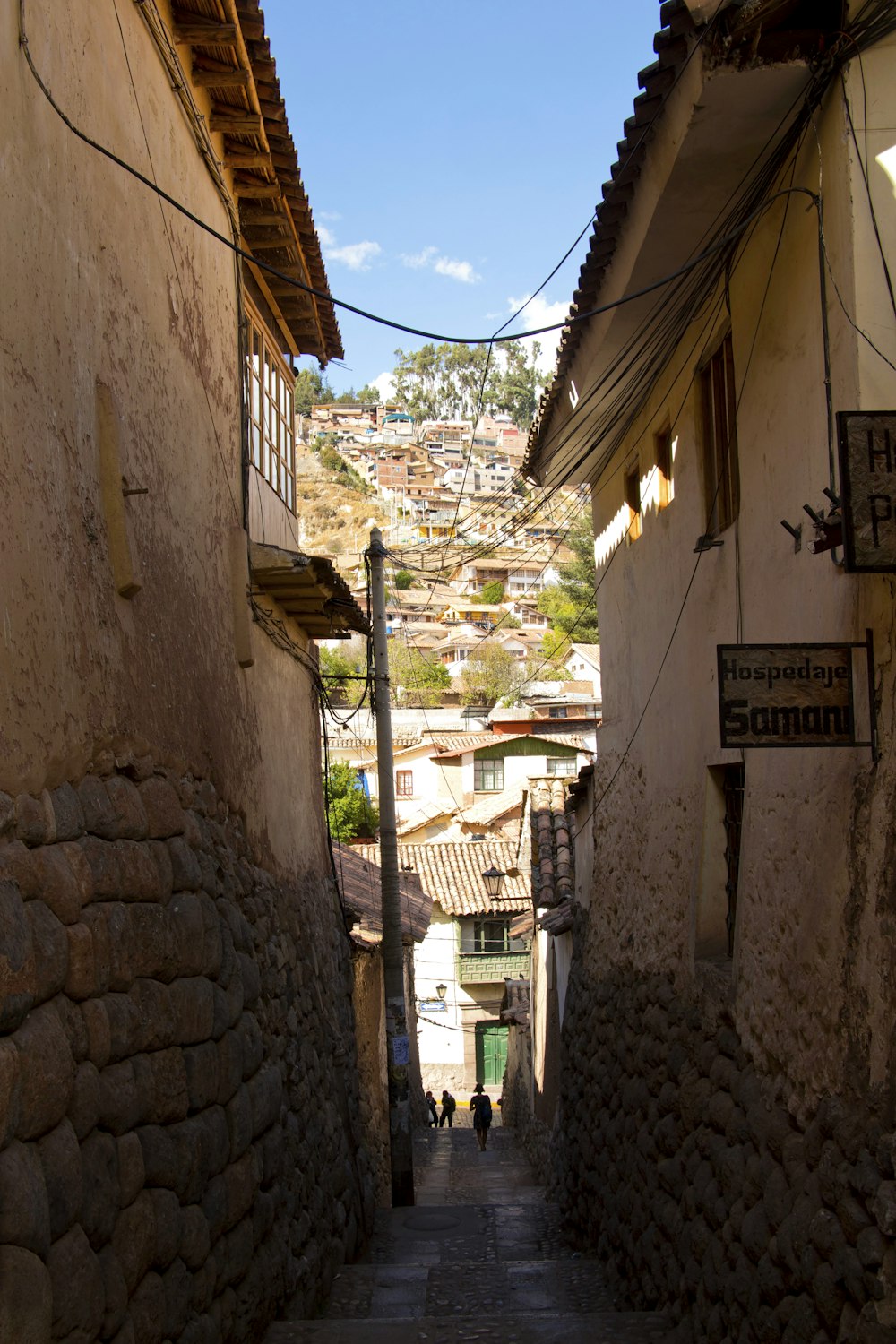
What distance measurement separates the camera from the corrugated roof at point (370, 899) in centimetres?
1856

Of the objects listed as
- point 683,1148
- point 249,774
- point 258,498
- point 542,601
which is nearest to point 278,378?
point 258,498

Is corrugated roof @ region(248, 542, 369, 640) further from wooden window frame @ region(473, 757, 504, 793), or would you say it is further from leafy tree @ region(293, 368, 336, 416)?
leafy tree @ region(293, 368, 336, 416)

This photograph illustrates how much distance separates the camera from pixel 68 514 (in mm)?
5105

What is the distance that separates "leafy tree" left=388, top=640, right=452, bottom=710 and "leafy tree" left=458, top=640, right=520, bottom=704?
1.44m

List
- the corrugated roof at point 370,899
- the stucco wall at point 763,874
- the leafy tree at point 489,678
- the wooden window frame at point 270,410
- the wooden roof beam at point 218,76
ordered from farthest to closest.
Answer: the leafy tree at point 489,678, the corrugated roof at point 370,899, the wooden window frame at point 270,410, the wooden roof beam at point 218,76, the stucco wall at point 763,874

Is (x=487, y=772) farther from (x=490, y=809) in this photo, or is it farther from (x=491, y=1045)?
(x=491, y=1045)

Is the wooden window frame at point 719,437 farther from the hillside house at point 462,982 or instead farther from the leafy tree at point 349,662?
the leafy tree at point 349,662

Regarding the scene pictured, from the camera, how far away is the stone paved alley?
7.26 m

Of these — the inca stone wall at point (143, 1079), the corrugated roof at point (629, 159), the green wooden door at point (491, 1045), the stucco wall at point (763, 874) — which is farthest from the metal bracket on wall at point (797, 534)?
the green wooden door at point (491, 1045)

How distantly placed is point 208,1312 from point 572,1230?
22.9 feet

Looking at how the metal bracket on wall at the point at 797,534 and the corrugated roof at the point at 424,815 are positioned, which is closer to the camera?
the metal bracket on wall at the point at 797,534

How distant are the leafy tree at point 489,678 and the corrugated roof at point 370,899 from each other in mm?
50470

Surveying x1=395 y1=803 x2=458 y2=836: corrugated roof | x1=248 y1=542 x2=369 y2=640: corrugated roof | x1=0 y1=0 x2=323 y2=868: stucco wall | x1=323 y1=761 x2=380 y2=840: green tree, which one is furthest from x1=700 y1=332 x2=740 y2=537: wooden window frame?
x1=323 y1=761 x2=380 y2=840: green tree

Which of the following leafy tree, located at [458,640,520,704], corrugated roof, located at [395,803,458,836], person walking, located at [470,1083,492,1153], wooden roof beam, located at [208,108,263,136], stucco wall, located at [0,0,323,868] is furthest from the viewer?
leafy tree, located at [458,640,520,704]
